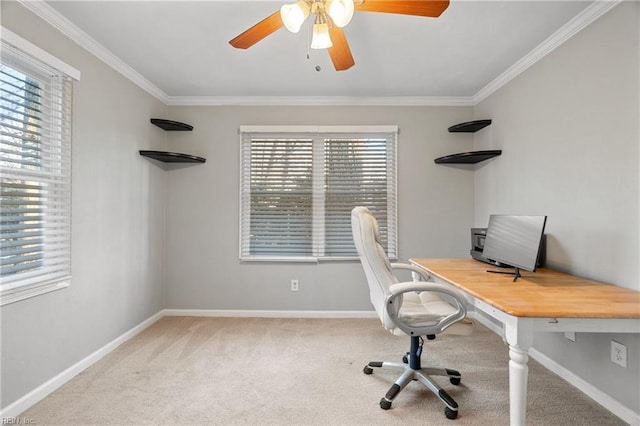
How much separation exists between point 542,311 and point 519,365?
0.26 meters

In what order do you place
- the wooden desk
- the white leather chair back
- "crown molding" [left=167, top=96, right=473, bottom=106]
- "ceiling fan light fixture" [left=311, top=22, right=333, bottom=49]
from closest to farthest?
the wooden desk → "ceiling fan light fixture" [left=311, top=22, right=333, bottom=49] → the white leather chair back → "crown molding" [left=167, top=96, right=473, bottom=106]

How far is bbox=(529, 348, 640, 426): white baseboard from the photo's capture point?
1.68 metres

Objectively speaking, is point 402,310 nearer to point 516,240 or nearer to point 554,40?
point 516,240

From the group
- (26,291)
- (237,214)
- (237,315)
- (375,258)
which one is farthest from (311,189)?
(26,291)

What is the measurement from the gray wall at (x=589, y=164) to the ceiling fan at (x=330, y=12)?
48.4 inches

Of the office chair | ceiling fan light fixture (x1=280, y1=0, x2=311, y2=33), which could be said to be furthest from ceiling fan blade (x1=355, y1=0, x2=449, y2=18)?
the office chair

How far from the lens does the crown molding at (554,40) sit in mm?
1856

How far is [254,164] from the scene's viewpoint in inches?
135

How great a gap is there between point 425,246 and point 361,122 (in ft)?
5.06

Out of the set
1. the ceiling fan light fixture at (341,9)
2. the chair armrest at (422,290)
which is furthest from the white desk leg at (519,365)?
the ceiling fan light fixture at (341,9)

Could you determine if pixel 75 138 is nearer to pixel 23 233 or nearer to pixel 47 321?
pixel 23 233

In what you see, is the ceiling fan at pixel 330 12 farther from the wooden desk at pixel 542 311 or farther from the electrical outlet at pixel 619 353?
the electrical outlet at pixel 619 353

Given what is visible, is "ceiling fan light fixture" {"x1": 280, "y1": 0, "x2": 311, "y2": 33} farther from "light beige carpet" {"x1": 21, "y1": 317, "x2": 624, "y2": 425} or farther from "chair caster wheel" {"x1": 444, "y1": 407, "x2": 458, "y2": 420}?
"chair caster wheel" {"x1": 444, "y1": 407, "x2": 458, "y2": 420}

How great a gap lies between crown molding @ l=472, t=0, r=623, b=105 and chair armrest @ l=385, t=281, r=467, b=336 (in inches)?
74.3
